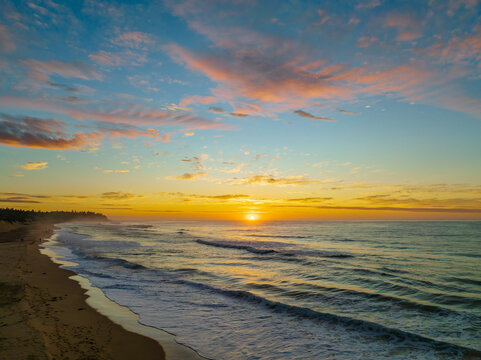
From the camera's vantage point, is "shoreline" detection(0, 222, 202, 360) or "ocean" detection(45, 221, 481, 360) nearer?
"shoreline" detection(0, 222, 202, 360)

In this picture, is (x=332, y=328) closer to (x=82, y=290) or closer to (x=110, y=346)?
(x=110, y=346)

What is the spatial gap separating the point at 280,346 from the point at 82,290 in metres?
11.3

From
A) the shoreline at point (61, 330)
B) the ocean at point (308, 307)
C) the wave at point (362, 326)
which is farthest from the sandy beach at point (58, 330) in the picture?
the wave at point (362, 326)

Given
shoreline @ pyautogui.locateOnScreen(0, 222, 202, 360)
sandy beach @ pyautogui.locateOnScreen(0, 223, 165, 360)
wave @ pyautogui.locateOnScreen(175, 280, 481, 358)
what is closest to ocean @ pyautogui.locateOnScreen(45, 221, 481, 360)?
wave @ pyautogui.locateOnScreen(175, 280, 481, 358)

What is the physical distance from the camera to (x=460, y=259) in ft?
89.4

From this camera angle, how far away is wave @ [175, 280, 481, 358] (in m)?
8.90

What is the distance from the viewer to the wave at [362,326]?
890 centimetres

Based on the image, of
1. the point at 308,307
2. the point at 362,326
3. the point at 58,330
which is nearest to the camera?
the point at 58,330

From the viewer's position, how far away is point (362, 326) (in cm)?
1075

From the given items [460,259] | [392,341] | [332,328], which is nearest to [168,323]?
[332,328]

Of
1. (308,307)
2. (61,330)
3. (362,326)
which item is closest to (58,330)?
(61,330)

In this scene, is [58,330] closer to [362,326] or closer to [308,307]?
→ [308,307]

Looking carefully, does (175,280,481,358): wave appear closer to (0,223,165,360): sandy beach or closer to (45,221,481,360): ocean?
(45,221,481,360): ocean

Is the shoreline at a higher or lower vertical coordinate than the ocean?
higher
